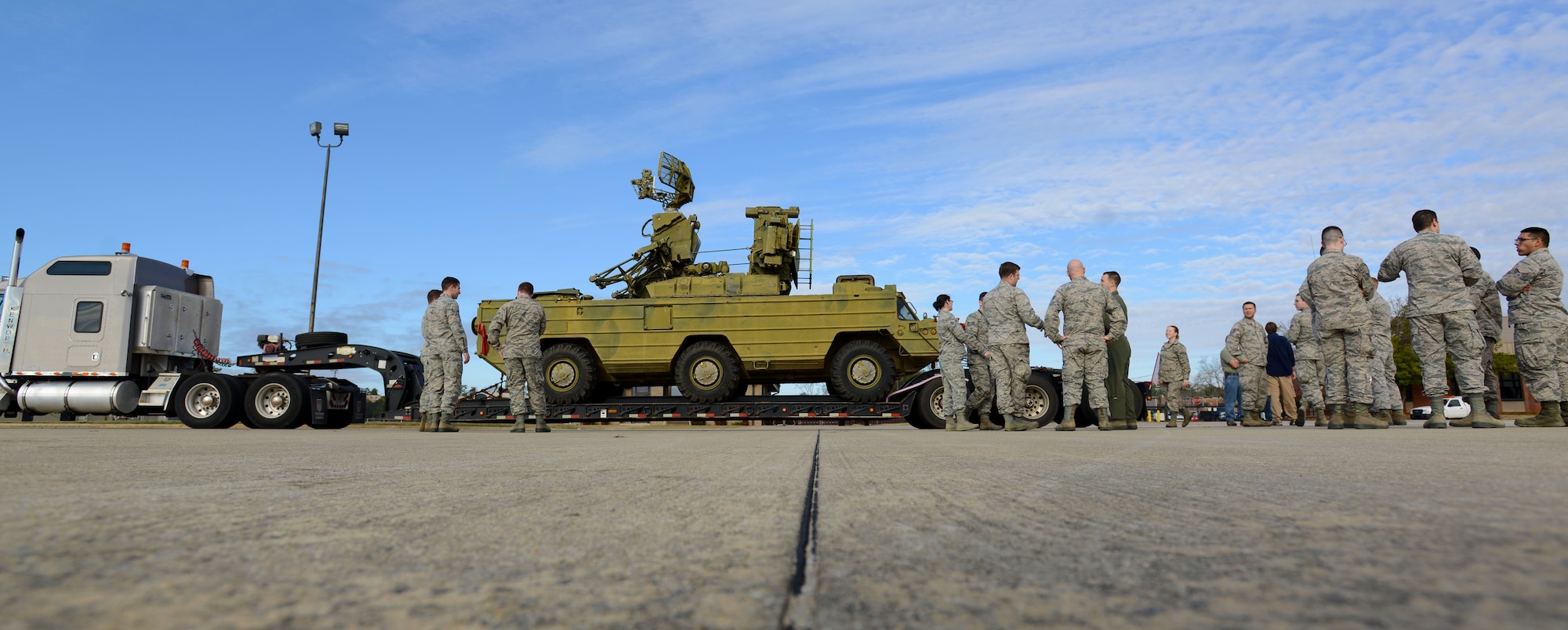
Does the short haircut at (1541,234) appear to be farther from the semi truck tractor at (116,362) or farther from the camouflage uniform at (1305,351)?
the semi truck tractor at (116,362)

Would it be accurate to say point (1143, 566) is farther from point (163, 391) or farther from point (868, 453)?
A: point (163, 391)

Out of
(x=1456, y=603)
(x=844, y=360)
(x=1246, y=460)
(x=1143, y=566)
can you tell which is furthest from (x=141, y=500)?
(x=844, y=360)

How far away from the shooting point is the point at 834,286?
47.2 feet

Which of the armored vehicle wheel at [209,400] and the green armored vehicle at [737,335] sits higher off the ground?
the green armored vehicle at [737,335]

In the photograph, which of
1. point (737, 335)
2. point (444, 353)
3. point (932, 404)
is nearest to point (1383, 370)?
point (932, 404)

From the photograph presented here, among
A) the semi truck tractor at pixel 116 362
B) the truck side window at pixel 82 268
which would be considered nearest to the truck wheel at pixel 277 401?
the semi truck tractor at pixel 116 362

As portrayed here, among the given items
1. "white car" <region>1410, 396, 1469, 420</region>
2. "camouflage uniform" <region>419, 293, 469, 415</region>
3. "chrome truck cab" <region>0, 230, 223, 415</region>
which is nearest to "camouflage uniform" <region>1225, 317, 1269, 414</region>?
"camouflage uniform" <region>419, 293, 469, 415</region>

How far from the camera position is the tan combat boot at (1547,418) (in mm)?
7500

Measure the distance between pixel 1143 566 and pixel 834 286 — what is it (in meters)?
13.4

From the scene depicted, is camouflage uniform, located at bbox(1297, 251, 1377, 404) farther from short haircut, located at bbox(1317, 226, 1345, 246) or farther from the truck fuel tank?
the truck fuel tank

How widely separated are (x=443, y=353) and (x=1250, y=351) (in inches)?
428

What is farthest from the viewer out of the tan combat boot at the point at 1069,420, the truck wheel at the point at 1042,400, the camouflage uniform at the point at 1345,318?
the truck wheel at the point at 1042,400

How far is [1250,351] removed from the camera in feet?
40.0

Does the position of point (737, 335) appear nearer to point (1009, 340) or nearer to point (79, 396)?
point (1009, 340)
